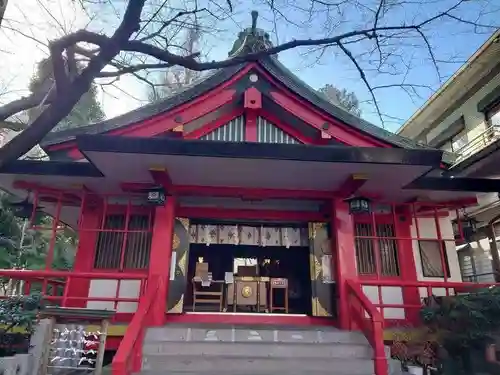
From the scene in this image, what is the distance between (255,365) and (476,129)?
39.0ft

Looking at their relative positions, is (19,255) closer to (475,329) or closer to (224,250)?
(224,250)

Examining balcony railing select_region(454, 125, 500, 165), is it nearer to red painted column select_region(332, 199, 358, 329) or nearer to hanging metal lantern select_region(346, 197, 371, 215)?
hanging metal lantern select_region(346, 197, 371, 215)

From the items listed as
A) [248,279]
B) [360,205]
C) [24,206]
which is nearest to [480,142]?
[360,205]

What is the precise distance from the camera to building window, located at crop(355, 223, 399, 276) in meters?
8.06

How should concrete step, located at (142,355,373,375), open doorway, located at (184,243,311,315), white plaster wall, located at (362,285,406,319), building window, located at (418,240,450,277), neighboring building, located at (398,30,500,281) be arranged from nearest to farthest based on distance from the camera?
concrete step, located at (142,355,373,375)
white plaster wall, located at (362,285,406,319)
building window, located at (418,240,450,277)
open doorway, located at (184,243,311,315)
neighboring building, located at (398,30,500,281)

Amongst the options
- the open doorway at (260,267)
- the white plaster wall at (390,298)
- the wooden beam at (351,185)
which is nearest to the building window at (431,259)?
the white plaster wall at (390,298)

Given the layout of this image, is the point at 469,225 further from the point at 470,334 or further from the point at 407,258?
the point at 470,334

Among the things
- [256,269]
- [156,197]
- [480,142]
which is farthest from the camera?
[480,142]

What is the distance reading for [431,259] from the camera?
851cm

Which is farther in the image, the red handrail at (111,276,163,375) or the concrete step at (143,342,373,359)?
the concrete step at (143,342,373,359)

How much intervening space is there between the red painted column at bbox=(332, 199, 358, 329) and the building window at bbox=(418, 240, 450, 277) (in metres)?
2.43

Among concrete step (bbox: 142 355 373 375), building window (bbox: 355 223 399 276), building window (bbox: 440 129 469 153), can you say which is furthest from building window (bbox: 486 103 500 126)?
concrete step (bbox: 142 355 373 375)

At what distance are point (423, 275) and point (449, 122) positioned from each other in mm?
8560

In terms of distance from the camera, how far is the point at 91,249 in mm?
7836
